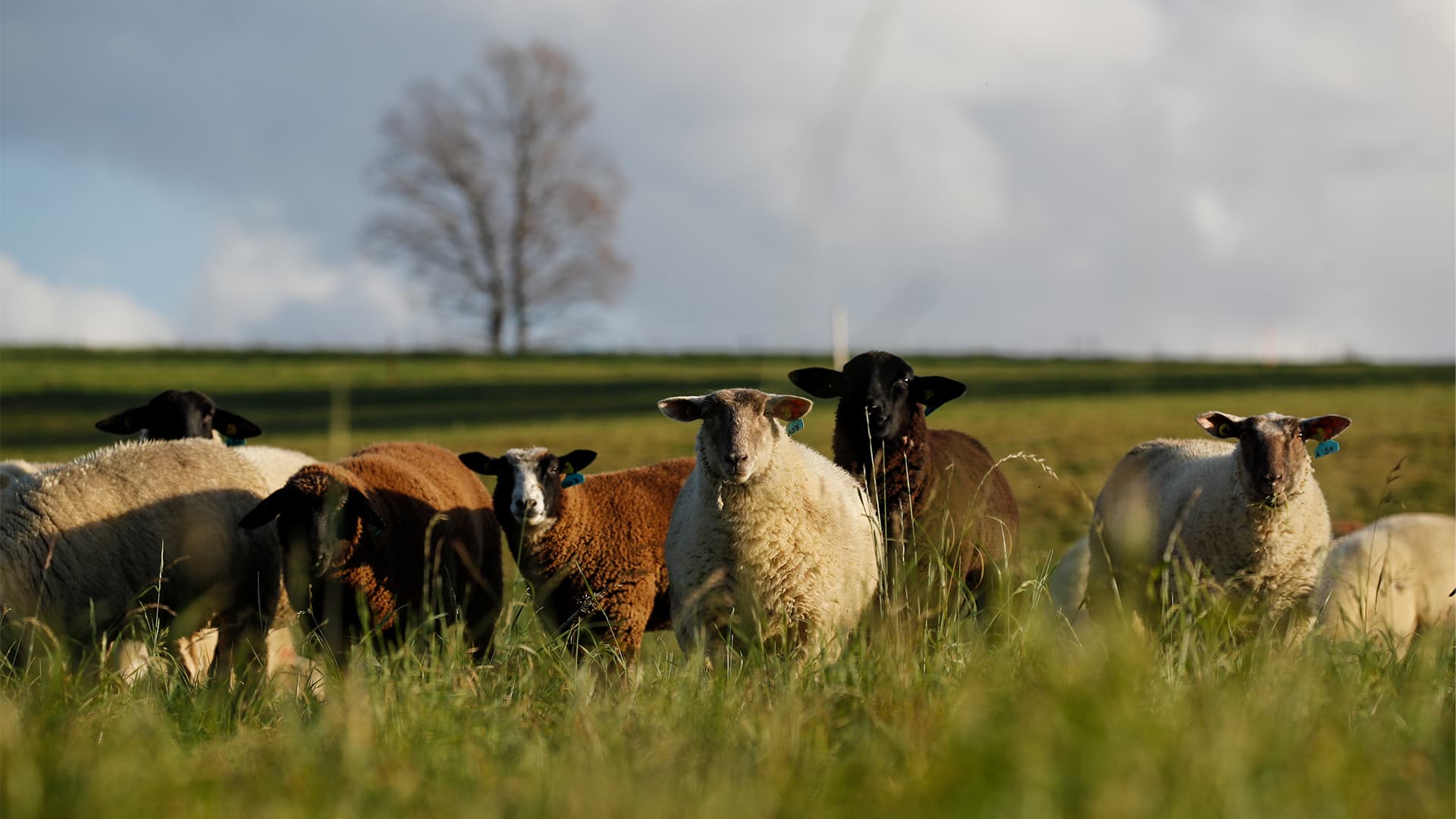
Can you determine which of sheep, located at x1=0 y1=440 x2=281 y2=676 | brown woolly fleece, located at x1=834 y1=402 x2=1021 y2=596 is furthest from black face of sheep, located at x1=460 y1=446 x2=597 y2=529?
brown woolly fleece, located at x1=834 y1=402 x2=1021 y2=596

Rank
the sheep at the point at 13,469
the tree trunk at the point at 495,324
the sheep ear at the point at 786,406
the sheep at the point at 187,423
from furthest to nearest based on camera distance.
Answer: the tree trunk at the point at 495,324 → the sheep at the point at 187,423 → the sheep at the point at 13,469 → the sheep ear at the point at 786,406

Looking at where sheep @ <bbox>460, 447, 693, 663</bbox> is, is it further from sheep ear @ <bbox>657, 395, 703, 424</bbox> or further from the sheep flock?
sheep ear @ <bbox>657, 395, 703, 424</bbox>

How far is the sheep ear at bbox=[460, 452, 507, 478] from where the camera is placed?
799 cm

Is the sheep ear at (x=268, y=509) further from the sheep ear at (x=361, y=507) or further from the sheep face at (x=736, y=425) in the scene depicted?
the sheep face at (x=736, y=425)

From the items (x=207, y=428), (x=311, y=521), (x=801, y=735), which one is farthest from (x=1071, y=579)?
(x=801, y=735)

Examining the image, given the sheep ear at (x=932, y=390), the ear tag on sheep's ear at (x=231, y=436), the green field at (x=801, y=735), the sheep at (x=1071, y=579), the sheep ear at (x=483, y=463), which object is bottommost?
the sheep at (x=1071, y=579)

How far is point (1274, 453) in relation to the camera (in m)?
6.69

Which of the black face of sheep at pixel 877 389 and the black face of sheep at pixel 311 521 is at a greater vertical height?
the black face of sheep at pixel 877 389

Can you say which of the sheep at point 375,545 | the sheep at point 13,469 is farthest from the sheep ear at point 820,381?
the sheep at point 13,469

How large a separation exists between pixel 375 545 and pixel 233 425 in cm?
286

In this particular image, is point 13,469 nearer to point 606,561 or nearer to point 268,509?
point 268,509

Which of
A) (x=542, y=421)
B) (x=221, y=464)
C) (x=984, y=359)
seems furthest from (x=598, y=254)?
(x=221, y=464)

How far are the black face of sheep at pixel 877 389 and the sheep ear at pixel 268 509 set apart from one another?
2.82 m

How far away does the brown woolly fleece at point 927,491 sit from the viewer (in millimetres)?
6688
